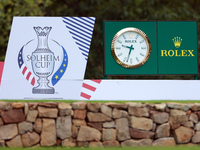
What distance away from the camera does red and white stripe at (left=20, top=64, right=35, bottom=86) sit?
1093 cm

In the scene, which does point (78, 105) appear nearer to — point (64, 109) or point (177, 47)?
point (64, 109)

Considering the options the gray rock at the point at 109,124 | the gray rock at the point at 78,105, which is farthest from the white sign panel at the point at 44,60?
the gray rock at the point at 109,124

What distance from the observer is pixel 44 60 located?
36.1 ft

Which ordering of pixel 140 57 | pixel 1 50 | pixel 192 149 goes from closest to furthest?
pixel 192 149 < pixel 140 57 < pixel 1 50

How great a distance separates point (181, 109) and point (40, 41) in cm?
335

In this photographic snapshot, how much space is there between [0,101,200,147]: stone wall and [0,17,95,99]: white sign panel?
2.05 feet

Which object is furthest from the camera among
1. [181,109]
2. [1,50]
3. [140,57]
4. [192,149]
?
[1,50]

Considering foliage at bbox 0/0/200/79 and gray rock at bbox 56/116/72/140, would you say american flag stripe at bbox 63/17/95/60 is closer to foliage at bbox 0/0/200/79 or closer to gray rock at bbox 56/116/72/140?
gray rock at bbox 56/116/72/140

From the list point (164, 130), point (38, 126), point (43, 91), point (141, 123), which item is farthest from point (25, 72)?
point (164, 130)

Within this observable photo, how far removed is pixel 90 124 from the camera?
10.5 metres

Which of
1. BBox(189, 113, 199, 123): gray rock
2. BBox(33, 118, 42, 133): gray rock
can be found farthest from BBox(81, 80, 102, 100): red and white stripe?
BBox(189, 113, 199, 123): gray rock

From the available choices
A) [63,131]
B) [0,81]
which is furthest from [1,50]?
[63,131]

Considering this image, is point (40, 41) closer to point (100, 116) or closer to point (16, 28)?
point (16, 28)

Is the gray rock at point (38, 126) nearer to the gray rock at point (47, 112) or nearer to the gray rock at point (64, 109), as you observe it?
the gray rock at point (47, 112)
